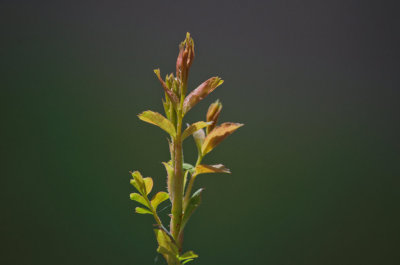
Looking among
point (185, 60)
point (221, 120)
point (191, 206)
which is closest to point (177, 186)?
point (191, 206)

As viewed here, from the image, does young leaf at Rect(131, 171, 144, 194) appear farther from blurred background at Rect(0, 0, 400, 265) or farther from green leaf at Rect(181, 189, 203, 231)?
blurred background at Rect(0, 0, 400, 265)

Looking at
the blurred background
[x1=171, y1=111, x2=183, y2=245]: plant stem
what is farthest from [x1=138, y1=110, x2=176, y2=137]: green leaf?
the blurred background

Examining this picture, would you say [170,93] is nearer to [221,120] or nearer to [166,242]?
[166,242]

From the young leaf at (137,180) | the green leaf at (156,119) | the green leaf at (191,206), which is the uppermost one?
the green leaf at (156,119)

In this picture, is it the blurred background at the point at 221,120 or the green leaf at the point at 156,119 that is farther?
the blurred background at the point at 221,120

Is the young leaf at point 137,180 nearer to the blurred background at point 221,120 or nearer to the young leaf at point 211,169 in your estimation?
the young leaf at point 211,169

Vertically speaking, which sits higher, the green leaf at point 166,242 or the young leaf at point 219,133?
the young leaf at point 219,133

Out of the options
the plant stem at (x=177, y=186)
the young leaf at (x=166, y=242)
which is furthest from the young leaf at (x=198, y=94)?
the young leaf at (x=166, y=242)
